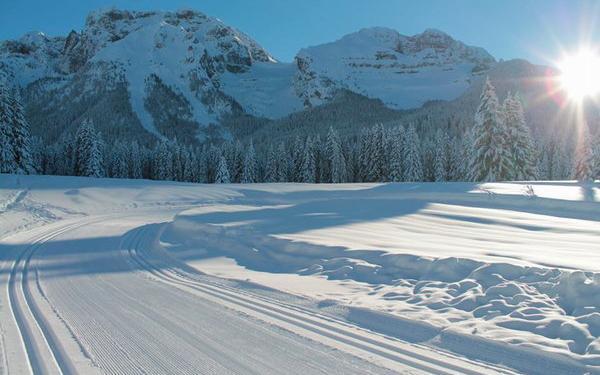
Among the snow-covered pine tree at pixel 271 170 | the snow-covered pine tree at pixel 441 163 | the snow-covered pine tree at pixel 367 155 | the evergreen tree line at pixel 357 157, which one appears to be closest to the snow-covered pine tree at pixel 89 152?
the evergreen tree line at pixel 357 157

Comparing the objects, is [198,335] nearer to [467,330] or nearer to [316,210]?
[467,330]

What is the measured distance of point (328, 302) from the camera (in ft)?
21.2

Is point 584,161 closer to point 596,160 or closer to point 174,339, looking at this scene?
point 596,160

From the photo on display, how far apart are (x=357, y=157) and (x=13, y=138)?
47.9 metres

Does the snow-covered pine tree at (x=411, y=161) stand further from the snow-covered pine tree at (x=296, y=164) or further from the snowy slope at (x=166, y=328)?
the snowy slope at (x=166, y=328)

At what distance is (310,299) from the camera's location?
6.64 metres

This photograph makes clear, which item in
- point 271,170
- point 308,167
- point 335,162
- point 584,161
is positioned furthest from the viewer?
point 271,170

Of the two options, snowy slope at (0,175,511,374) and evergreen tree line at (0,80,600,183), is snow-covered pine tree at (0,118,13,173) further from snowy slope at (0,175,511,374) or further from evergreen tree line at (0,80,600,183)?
snowy slope at (0,175,511,374)

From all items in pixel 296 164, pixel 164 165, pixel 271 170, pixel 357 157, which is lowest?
pixel 271 170

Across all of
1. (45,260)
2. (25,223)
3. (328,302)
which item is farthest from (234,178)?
(328,302)

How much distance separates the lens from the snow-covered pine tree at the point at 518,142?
1458 inches

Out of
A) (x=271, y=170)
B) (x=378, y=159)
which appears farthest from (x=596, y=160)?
(x=271, y=170)

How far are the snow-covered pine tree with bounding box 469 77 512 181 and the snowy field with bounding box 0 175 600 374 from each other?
23559 mm

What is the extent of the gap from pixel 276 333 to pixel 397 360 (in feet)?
4.94
